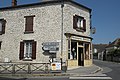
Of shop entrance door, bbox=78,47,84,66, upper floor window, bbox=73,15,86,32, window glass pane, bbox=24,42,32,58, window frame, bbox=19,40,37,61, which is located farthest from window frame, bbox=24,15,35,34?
shop entrance door, bbox=78,47,84,66

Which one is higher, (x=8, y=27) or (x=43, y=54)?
(x=8, y=27)

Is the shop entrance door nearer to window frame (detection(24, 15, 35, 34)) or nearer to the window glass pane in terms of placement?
the window glass pane

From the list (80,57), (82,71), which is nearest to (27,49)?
(80,57)

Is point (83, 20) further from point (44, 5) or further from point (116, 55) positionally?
point (116, 55)

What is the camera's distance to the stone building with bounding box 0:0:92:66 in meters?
21.3

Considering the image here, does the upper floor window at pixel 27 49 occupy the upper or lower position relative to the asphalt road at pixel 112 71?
upper

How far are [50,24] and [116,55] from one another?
2934 cm

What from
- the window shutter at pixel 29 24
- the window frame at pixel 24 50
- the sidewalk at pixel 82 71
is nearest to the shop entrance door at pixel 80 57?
the sidewalk at pixel 82 71

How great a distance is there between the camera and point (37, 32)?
2220 cm

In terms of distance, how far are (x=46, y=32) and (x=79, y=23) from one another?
396cm

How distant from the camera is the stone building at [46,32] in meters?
21.3

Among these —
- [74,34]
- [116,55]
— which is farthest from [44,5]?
[116,55]

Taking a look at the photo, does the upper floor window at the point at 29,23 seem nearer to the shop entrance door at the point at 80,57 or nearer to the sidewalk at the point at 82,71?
the shop entrance door at the point at 80,57

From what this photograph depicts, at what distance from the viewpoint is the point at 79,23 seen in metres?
23.6
